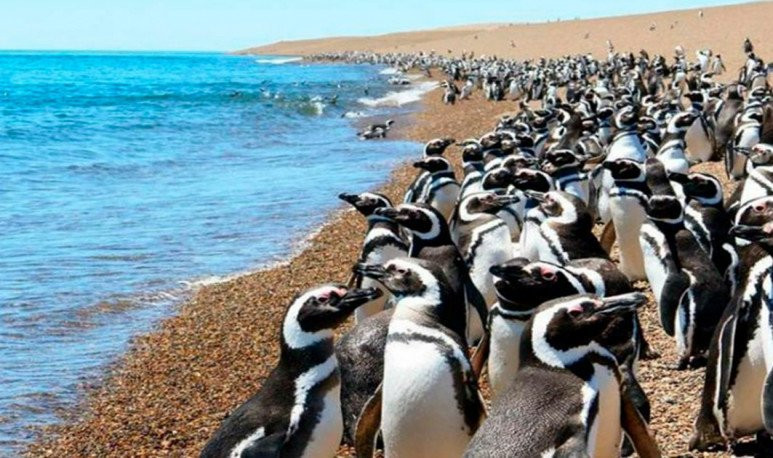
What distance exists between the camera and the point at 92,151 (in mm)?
26375

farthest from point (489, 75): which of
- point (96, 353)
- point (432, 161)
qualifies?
point (96, 353)

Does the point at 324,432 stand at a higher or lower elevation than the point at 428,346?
lower

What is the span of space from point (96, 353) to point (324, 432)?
4.63 meters

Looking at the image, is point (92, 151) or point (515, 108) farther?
point (515, 108)

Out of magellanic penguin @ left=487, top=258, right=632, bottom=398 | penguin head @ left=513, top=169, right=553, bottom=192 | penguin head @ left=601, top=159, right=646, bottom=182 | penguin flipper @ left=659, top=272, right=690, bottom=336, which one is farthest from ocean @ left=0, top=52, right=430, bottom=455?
penguin head @ left=601, top=159, right=646, bottom=182

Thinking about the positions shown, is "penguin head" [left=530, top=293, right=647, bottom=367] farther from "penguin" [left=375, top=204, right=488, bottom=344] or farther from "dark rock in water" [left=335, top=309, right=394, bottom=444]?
"penguin" [left=375, top=204, right=488, bottom=344]

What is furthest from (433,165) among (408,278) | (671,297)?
(408,278)

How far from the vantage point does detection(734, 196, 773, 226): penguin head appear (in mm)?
5863

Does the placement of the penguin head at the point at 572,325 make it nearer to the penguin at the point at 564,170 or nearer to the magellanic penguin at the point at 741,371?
the magellanic penguin at the point at 741,371

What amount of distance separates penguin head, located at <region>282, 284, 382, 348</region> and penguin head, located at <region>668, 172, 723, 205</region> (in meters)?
4.08

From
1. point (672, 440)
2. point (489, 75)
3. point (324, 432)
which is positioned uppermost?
point (324, 432)

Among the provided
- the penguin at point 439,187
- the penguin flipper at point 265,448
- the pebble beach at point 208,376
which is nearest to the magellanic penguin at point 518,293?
the pebble beach at point 208,376

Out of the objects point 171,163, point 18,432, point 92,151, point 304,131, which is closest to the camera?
point 18,432

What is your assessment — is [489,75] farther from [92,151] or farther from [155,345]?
[155,345]
